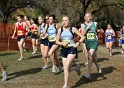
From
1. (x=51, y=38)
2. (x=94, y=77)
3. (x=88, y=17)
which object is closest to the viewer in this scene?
(x=88, y=17)

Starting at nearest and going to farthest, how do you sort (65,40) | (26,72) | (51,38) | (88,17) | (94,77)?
(65,40)
(88,17)
(94,77)
(26,72)
(51,38)

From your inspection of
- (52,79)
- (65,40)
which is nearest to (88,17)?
(65,40)

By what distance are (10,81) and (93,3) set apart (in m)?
26.4

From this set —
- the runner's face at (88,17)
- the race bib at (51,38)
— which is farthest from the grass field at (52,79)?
the runner's face at (88,17)

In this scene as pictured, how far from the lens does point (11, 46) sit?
1859 centimetres

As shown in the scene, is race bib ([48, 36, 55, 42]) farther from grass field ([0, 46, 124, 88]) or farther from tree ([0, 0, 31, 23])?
tree ([0, 0, 31, 23])

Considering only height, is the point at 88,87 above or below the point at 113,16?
below

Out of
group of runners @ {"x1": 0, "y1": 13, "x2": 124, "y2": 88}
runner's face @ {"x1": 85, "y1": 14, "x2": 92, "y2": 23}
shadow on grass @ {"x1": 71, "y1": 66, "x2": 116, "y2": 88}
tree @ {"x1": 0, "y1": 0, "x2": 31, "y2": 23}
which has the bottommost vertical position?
shadow on grass @ {"x1": 71, "y1": 66, "x2": 116, "y2": 88}

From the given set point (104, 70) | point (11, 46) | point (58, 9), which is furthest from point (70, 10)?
point (104, 70)

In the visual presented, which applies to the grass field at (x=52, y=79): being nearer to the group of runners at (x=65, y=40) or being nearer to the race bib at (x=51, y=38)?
the group of runners at (x=65, y=40)

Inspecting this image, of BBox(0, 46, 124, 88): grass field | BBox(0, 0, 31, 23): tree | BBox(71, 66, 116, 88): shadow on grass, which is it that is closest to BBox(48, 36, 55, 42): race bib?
→ BBox(0, 46, 124, 88): grass field

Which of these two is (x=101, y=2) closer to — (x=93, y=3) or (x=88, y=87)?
(x=93, y=3)

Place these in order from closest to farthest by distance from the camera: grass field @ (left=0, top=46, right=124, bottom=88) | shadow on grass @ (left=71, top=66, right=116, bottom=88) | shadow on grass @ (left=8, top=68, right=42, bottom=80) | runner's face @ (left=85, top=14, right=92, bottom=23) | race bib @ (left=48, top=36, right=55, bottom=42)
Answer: grass field @ (left=0, top=46, right=124, bottom=88)
shadow on grass @ (left=71, top=66, right=116, bottom=88)
runner's face @ (left=85, top=14, right=92, bottom=23)
shadow on grass @ (left=8, top=68, right=42, bottom=80)
race bib @ (left=48, top=36, right=55, bottom=42)

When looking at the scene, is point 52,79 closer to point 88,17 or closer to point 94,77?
point 94,77
